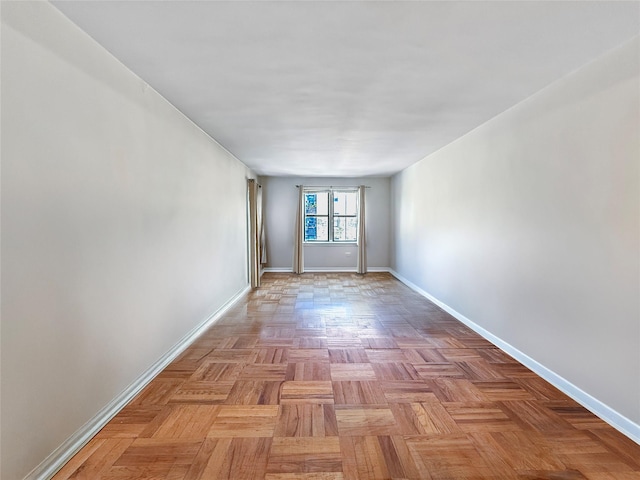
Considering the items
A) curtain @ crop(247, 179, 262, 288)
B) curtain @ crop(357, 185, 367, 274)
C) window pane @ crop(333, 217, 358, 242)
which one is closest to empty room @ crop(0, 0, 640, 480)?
curtain @ crop(247, 179, 262, 288)

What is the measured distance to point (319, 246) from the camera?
8.09 m

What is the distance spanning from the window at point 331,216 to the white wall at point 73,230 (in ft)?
17.2

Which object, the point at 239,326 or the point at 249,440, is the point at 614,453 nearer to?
the point at 249,440

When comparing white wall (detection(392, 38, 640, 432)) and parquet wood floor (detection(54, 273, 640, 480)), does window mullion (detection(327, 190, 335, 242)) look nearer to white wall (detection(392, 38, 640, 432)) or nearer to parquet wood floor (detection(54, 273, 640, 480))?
white wall (detection(392, 38, 640, 432))

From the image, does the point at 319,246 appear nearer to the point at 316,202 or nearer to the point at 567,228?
the point at 316,202

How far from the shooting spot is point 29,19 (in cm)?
151

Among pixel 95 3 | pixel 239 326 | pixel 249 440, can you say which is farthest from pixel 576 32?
pixel 239 326

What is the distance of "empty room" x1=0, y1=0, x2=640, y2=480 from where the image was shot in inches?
63.2

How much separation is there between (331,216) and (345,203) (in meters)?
0.45

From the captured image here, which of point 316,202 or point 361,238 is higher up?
point 316,202

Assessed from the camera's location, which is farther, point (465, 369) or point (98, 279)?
point (465, 369)

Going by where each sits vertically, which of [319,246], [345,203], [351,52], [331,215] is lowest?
[319,246]

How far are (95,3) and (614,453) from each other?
330 centimetres

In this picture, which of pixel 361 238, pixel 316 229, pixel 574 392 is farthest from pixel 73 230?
pixel 316 229
